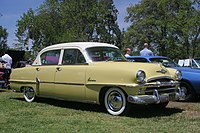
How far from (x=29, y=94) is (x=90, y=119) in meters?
3.51

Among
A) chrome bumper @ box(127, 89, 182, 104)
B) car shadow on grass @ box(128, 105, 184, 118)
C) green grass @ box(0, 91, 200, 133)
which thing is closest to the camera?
green grass @ box(0, 91, 200, 133)

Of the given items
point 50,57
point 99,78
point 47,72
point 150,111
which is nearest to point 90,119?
point 99,78

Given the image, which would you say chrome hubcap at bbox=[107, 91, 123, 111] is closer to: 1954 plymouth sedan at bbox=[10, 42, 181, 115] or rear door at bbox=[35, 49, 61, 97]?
1954 plymouth sedan at bbox=[10, 42, 181, 115]

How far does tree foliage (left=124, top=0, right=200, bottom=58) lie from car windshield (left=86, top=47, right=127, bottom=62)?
→ 2878 cm

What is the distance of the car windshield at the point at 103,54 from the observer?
8.09m

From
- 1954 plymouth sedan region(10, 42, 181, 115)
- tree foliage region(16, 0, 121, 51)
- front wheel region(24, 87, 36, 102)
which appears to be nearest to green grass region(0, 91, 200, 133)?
1954 plymouth sedan region(10, 42, 181, 115)

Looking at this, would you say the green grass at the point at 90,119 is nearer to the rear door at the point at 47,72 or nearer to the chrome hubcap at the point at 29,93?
the rear door at the point at 47,72

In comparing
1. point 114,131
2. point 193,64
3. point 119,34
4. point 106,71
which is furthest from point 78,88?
point 119,34

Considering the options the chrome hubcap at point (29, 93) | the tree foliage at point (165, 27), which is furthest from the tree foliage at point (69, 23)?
the chrome hubcap at point (29, 93)

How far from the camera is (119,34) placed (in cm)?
5709

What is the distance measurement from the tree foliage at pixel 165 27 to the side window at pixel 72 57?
2935cm

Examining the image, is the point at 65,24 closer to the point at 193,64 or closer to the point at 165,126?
the point at 193,64

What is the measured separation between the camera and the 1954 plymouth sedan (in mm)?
6934

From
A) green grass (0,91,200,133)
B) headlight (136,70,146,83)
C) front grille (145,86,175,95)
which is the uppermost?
headlight (136,70,146,83)
